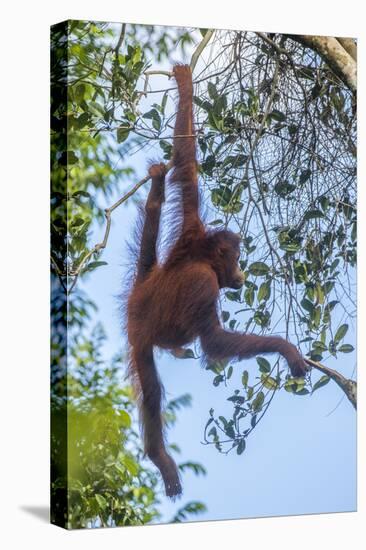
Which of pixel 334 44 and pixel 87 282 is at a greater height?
pixel 334 44

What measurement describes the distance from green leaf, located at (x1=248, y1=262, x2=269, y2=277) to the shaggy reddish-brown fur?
0.09 meters

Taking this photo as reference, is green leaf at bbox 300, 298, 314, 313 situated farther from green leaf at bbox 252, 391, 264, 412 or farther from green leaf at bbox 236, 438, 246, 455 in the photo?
green leaf at bbox 236, 438, 246, 455

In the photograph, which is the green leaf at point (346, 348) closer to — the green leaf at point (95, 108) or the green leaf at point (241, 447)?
the green leaf at point (241, 447)

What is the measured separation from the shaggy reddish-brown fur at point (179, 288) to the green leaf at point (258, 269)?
89mm

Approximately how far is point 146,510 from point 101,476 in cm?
33

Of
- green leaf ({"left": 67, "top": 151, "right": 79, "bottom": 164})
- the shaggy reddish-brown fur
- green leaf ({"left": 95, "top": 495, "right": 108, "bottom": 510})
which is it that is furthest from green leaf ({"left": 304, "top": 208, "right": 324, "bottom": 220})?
green leaf ({"left": 95, "top": 495, "right": 108, "bottom": 510})

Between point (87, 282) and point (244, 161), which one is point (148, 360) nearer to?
point (87, 282)

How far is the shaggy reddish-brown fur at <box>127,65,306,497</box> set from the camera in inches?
301

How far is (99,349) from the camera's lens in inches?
296

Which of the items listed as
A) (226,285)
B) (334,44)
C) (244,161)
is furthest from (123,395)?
(334,44)

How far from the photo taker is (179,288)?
7.73m

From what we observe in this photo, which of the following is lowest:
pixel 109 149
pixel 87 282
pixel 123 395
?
pixel 123 395

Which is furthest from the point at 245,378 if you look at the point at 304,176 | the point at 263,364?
the point at 304,176

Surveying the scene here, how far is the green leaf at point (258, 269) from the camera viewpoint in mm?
7992
